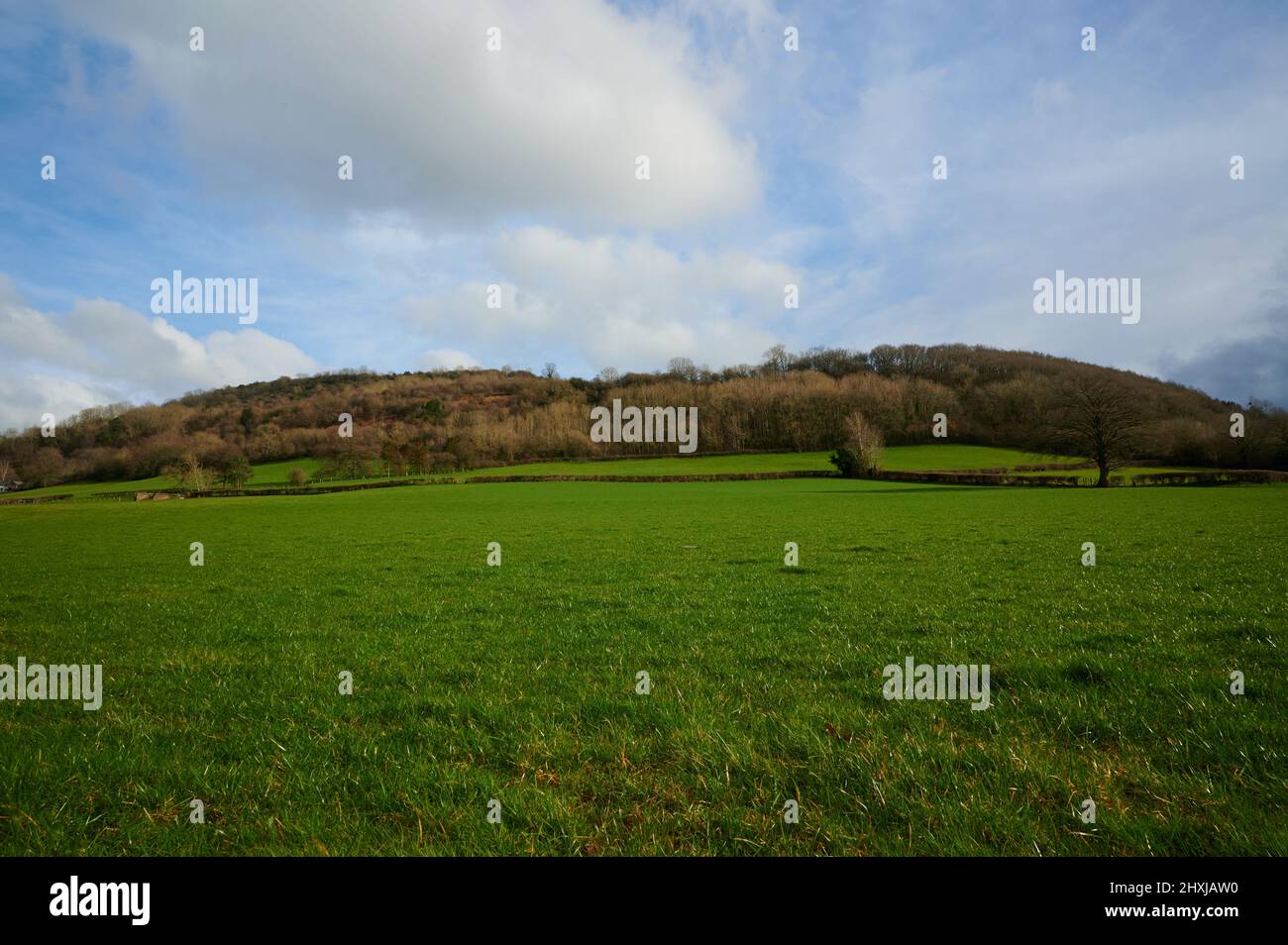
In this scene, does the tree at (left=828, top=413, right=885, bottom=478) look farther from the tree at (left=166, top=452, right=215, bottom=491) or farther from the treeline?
the tree at (left=166, top=452, right=215, bottom=491)

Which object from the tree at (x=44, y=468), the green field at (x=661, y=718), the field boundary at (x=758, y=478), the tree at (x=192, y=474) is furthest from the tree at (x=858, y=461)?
the tree at (x=44, y=468)

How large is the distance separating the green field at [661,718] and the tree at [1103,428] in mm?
58379

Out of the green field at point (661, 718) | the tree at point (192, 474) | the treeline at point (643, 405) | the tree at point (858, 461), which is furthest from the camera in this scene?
the treeline at point (643, 405)

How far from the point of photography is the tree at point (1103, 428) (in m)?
61.8

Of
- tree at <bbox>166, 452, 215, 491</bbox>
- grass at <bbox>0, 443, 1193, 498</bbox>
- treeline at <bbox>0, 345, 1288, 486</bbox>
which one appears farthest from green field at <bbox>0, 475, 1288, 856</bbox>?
tree at <bbox>166, 452, 215, 491</bbox>

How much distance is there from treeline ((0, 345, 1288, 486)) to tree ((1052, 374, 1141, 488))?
9.81m

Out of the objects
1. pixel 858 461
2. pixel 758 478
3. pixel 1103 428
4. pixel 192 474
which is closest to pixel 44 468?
→ pixel 192 474

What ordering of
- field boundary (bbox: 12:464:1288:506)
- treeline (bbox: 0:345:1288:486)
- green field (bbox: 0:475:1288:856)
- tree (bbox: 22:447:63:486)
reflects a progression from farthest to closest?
tree (bbox: 22:447:63:486), treeline (bbox: 0:345:1288:486), field boundary (bbox: 12:464:1288:506), green field (bbox: 0:475:1288:856)

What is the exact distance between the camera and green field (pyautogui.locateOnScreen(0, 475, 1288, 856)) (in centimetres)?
408

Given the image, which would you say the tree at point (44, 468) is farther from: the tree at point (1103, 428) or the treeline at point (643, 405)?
the tree at point (1103, 428)
